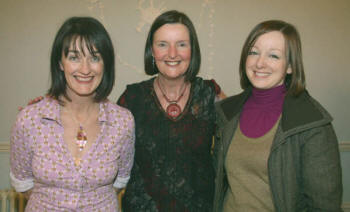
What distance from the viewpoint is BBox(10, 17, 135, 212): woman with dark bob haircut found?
1492mm

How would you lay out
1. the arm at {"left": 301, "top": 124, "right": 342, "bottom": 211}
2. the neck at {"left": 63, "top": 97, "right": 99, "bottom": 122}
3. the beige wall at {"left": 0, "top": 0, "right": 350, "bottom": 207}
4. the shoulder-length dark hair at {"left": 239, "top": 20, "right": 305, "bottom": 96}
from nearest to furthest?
1. the arm at {"left": 301, "top": 124, "right": 342, "bottom": 211}
2. the shoulder-length dark hair at {"left": 239, "top": 20, "right": 305, "bottom": 96}
3. the neck at {"left": 63, "top": 97, "right": 99, "bottom": 122}
4. the beige wall at {"left": 0, "top": 0, "right": 350, "bottom": 207}

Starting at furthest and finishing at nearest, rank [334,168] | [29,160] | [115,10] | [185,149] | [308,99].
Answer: [115,10] < [185,149] < [29,160] < [308,99] < [334,168]

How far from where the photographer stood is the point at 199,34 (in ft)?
9.44

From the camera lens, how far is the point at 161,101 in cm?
187

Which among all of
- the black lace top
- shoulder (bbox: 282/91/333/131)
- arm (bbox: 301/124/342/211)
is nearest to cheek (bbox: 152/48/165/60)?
the black lace top

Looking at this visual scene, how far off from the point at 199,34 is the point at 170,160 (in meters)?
1.58

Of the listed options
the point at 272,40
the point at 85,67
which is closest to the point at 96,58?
the point at 85,67

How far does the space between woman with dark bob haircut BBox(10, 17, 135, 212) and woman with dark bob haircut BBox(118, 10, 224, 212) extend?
16 centimetres

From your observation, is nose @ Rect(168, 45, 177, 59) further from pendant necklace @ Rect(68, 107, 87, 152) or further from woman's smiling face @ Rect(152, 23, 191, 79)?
pendant necklace @ Rect(68, 107, 87, 152)

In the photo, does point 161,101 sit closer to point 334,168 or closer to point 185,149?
point 185,149

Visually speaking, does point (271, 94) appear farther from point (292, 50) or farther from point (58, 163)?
point (58, 163)

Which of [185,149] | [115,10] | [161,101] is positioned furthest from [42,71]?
[185,149]

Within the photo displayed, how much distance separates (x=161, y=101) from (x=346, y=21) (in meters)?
2.30

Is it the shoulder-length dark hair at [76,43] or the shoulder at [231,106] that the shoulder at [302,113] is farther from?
the shoulder-length dark hair at [76,43]
